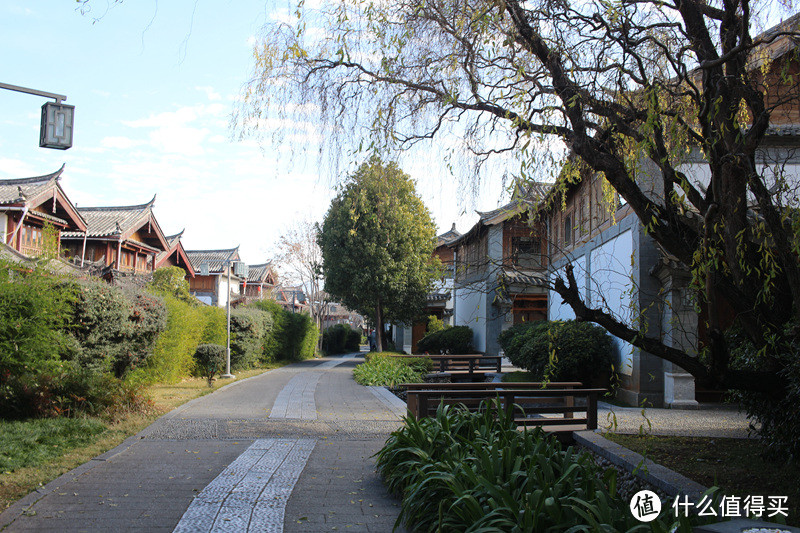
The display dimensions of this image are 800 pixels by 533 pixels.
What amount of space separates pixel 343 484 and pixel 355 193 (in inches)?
124

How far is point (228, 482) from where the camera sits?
18.9 ft

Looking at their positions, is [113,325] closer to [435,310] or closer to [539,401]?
[539,401]

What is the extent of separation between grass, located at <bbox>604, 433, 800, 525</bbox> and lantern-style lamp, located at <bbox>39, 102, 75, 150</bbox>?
854 centimetres

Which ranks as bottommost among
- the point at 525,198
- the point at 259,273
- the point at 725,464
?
the point at 725,464

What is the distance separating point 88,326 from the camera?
10.8m

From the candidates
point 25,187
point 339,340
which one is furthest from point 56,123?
point 339,340

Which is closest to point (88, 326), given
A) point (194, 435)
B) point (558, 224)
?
point (194, 435)

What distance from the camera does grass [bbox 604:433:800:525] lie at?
4.96 m

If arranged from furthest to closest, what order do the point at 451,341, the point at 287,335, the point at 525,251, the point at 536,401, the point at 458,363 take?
the point at 287,335 → the point at 451,341 → the point at 458,363 → the point at 536,401 → the point at 525,251

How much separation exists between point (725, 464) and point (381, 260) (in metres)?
23.1

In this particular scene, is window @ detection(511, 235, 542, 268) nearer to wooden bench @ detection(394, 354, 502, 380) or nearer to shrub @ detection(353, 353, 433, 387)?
shrub @ detection(353, 353, 433, 387)

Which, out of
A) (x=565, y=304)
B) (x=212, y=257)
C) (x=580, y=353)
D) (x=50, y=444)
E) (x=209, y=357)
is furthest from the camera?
(x=212, y=257)

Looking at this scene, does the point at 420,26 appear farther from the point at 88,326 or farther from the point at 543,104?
the point at 88,326

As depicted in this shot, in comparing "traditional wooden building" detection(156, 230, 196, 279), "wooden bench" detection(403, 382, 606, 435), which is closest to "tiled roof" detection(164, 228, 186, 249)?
"traditional wooden building" detection(156, 230, 196, 279)
